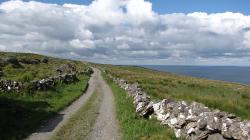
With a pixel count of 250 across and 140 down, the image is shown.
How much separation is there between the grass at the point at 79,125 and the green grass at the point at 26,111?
1.78 meters

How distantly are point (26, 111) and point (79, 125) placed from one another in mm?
5555

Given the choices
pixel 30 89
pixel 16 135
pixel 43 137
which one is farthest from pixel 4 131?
pixel 30 89

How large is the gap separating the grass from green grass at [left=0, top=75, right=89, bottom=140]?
178cm

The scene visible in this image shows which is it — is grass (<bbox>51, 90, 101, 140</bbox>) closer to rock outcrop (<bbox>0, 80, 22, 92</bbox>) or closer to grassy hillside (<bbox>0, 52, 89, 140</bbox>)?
grassy hillside (<bbox>0, 52, 89, 140</bbox>)

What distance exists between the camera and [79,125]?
81.9 ft

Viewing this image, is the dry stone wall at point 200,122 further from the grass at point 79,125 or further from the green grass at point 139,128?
the grass at point 79,125

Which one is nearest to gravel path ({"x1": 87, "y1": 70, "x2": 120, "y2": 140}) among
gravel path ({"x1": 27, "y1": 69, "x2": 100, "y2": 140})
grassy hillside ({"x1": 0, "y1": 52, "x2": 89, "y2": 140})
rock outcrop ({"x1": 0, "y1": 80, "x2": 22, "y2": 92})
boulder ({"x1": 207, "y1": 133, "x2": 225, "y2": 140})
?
gravel path ({"x1": 27, "y1": 69, "x2": 100, "y2": 140})

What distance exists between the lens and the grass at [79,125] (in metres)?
21.5

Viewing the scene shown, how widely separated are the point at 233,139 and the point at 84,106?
1899cm

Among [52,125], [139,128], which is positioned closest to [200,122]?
[139,128]

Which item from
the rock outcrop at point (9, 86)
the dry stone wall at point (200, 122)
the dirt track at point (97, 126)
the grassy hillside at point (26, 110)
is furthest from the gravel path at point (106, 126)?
the rock outcrop at point (9, 86)

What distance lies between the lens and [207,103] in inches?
1591

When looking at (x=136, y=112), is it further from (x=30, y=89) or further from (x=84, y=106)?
(x=30, y=89)

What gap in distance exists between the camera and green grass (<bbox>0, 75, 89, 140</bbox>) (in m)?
22.5
